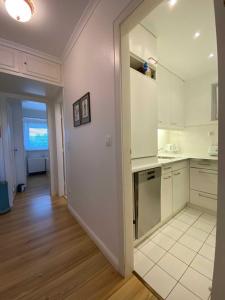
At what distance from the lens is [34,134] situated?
19.6ft

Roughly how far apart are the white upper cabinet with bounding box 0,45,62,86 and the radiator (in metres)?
4.06

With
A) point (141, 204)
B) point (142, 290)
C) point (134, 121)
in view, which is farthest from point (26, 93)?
point (142, 290)

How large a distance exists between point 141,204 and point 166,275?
2.05ft

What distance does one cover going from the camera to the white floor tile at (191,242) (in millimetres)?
1608

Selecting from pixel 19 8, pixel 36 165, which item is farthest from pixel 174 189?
pixel 36 165

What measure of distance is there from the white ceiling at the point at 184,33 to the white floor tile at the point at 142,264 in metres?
2.55

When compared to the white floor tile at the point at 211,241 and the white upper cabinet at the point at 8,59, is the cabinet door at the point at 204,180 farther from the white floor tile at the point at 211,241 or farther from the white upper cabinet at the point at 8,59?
the white upper cabinet at the point at 8,59

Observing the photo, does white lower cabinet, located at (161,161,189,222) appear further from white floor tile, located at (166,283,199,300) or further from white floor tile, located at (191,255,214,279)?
white floor tile, located at (166,283,199,300)

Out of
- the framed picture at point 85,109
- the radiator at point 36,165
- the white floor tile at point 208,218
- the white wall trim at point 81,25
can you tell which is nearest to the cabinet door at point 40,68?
the white wall trim at point 81,25

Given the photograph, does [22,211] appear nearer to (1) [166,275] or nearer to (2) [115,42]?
(1) [166,275]

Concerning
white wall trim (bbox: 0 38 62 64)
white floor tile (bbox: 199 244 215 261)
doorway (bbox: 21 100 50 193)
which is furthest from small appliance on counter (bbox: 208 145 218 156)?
doorway (bbox: 21 100 50 193)

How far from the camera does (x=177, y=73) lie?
2.73 meters

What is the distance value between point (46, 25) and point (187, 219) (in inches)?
127

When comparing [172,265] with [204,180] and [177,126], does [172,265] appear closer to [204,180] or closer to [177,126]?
[204,180]
